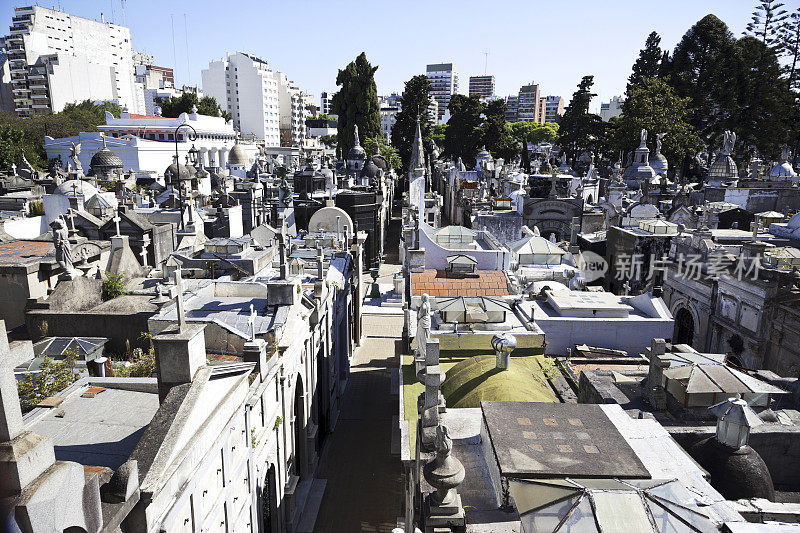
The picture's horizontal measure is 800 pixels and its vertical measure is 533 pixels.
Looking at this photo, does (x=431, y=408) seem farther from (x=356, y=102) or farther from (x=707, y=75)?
(x=356, y=102)

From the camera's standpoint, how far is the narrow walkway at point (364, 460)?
19141 mm

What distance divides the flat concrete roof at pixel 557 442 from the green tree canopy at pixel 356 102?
77.3 meters

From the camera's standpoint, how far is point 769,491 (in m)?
10.6

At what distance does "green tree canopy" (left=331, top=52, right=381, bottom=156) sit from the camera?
8381cm

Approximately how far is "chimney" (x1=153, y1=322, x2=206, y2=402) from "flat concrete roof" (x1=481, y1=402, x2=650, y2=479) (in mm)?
5891

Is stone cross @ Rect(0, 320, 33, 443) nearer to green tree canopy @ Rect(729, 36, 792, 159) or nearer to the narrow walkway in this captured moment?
the narrow walkway

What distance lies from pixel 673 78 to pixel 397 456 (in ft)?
251

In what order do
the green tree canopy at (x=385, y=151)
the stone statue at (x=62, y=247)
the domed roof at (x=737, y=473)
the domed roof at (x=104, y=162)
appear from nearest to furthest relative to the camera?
the domed roof at (x=737, y=473)
the stone statue at (x=62, y=247)
the domed roof at (x=104, y=162)
the green tree canopy at (x=385, y=151)

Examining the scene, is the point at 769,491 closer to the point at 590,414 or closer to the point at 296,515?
the point at 590,414

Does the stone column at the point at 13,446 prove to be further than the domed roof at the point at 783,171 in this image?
No

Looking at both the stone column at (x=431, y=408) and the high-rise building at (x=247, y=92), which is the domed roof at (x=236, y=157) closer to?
the high-rise building at (x=247, y=92)

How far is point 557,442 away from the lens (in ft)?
32.4

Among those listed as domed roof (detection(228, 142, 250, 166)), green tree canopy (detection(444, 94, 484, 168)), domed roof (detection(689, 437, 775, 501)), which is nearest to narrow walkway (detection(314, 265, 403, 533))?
domed roof (detection(689, 437, 775, 501))

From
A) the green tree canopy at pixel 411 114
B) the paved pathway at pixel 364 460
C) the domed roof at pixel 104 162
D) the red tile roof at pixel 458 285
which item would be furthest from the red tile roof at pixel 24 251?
the green tree canopy at pixel 411 114
